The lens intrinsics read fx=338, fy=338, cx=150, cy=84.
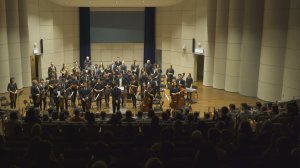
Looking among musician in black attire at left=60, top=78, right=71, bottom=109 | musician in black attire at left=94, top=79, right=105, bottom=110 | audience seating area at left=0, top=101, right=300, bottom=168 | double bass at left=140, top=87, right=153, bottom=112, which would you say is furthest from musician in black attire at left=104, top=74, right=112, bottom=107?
audience seating area at left=0, top=101, right=300, bottom=168

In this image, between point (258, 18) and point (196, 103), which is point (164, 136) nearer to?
point (196, 103)

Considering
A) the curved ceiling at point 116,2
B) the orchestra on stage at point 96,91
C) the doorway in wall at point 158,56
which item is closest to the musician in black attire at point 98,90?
the orchestra on stage at point 96,91

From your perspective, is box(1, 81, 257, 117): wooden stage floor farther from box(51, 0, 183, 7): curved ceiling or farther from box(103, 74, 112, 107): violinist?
box(51, 0, 183, 7): curved ceiling

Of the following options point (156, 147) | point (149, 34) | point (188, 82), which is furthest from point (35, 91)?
point (149, 34)

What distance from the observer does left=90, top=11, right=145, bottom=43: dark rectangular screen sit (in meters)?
26.7

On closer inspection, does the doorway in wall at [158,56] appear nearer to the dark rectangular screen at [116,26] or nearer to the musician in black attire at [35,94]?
the dark rectangular screen at [116,26]

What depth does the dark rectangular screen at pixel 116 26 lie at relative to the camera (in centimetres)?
2669

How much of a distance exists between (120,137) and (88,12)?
21061mm

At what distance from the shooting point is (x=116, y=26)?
26.8 m

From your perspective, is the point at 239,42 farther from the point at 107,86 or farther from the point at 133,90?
the point at 107,86

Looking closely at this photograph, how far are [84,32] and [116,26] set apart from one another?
2.56m

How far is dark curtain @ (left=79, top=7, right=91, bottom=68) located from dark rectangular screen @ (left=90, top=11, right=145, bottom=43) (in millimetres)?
334

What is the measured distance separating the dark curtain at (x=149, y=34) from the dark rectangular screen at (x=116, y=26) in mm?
411

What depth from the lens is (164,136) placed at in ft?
→ 20.2
